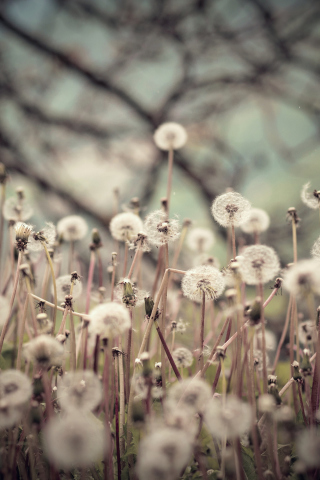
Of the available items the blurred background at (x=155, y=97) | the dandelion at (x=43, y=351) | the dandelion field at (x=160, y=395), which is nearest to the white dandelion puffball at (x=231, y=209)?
the dandelion field at (x=160, y=395)

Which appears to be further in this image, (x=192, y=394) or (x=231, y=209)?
(x=231, y=209)

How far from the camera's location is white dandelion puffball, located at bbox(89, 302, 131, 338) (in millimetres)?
306

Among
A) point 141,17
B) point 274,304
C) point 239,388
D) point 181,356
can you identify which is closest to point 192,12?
point 141,17

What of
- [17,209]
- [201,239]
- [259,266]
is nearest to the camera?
[259,266]

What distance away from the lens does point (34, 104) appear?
5.85 feet

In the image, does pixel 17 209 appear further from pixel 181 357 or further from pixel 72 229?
pixel 181 357

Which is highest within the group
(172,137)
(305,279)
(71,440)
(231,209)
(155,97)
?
(155,97)

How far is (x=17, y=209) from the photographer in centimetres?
62

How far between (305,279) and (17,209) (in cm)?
50

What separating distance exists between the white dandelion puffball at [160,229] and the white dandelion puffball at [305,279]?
18cm

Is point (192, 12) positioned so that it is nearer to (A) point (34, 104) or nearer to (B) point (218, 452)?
(A) point (34, 104)

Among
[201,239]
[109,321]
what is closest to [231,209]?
[109,321]

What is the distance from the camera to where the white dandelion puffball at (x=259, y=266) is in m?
0.35

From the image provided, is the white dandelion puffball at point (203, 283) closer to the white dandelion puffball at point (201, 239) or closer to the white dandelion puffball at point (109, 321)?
the white dandelion puffball at point (109, 321)
